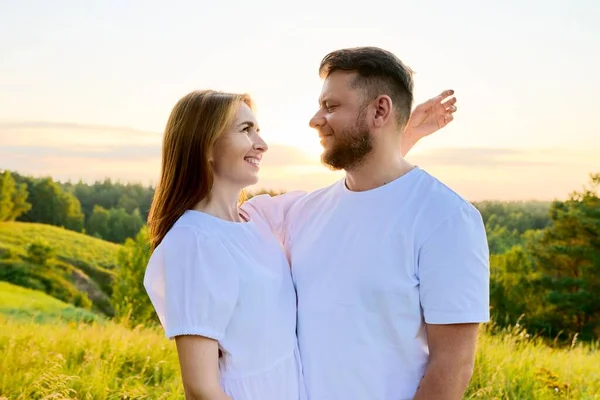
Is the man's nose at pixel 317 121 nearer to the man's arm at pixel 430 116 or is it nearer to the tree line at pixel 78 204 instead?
the man's arm at pixel 430 116

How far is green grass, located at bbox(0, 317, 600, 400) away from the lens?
18.9 feet

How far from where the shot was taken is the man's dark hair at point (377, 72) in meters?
3.07

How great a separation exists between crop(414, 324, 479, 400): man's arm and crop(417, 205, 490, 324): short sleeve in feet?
0.17

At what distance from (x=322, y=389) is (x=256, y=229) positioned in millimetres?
698

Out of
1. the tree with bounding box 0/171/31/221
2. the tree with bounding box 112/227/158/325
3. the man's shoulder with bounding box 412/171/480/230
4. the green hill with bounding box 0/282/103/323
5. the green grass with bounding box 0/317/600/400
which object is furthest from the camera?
the tree with bounding box 0/171/31/221

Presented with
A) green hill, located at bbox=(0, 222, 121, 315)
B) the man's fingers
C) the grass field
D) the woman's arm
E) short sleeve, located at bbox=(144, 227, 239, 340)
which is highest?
the man's fingers

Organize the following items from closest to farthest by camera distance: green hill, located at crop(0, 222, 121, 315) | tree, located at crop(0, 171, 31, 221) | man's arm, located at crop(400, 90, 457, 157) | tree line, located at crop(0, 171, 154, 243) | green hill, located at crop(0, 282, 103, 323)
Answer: man's arm, located at crop(400, 90, 457, 157) < green hill, located at crop(0, 282, 103, 323) < green hill, located at crop(0, 222, 121, 315) < tree, located at crop(0, 171, 31, 221) < tree line, located at crop(0, 171, 154, 243)

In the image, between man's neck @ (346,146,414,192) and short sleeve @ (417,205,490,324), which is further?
man's neck @ (346,146,414,192)

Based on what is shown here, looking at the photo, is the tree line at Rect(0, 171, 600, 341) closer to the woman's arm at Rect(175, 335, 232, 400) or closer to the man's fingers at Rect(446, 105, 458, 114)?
the man's fingers at Rect(446, 105, 458, 114)

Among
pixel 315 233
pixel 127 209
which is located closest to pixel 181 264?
pixel 315 233

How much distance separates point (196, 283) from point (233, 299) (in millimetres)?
154

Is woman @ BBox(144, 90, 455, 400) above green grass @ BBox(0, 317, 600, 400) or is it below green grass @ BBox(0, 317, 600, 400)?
above

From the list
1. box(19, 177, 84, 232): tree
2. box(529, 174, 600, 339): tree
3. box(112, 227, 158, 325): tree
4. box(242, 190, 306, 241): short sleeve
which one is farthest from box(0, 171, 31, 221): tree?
box(242, 190, 306, 241): short sleeve

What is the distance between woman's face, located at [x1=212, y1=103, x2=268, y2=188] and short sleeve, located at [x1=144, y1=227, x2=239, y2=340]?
1.04ft
